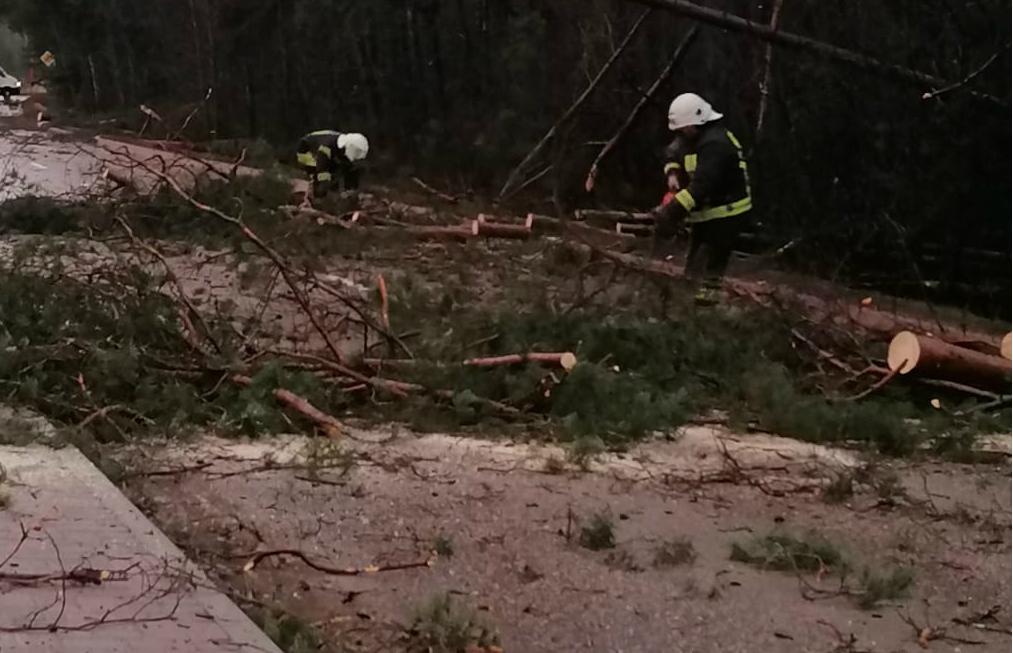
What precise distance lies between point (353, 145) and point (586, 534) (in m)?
1.81

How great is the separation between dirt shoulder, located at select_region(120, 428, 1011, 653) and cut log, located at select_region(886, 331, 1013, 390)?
1.06 ft

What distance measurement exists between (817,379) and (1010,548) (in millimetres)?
863

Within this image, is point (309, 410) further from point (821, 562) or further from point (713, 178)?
point (821, 562)

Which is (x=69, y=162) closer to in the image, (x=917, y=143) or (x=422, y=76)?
(x=422, y=76)

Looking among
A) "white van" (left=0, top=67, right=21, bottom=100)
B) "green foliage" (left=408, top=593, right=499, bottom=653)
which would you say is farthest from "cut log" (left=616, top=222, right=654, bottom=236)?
"white van" (left=0, top=67, right=21, bottom=100)

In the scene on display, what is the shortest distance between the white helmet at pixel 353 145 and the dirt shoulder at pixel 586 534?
1.09 metres

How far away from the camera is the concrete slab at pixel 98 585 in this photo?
9.34 ft

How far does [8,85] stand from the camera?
4.86 meters

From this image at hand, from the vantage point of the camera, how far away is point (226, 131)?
479cm

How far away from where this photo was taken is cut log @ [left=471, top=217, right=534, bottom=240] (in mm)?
4398

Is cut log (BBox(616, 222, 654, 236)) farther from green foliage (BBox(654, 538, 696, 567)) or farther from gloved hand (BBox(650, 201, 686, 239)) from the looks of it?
green foliage (BBox(654, 538, 696, 567))

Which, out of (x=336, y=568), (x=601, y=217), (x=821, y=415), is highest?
(x=601, y=217)

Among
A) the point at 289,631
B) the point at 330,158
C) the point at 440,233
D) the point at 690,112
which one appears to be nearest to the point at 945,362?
the point at 690,112

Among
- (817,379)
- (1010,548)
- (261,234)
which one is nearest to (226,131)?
(261,234)
